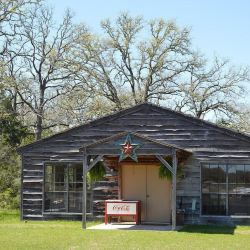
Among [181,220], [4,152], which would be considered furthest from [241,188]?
[4,152]

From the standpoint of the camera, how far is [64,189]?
76.9ft

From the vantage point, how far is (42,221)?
23.4m

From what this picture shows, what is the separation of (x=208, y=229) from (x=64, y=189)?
19.6ft

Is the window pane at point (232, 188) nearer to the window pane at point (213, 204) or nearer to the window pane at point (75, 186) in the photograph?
the window pane at point (213, 204)

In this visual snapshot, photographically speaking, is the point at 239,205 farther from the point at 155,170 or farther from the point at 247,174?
the point at 155,170

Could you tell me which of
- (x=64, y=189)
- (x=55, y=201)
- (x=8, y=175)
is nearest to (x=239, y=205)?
(x=64, y=189)

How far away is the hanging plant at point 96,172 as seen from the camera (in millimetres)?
22234

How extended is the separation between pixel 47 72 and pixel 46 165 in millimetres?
21329

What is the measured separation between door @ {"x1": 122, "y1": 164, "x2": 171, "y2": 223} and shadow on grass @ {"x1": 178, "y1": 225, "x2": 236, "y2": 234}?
5.42ft

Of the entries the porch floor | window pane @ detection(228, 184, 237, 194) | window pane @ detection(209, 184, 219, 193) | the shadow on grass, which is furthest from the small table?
window pane @ detection(228, 184, 237, 194)

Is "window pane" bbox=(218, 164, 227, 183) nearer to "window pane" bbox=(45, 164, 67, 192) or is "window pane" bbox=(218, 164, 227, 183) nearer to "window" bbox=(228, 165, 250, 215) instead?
"window" bbox=(228, 165, 250, 215)

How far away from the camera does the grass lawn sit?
15.6m

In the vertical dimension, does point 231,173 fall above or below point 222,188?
above

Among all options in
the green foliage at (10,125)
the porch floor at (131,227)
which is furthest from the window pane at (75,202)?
the green foliage at (10,125)
